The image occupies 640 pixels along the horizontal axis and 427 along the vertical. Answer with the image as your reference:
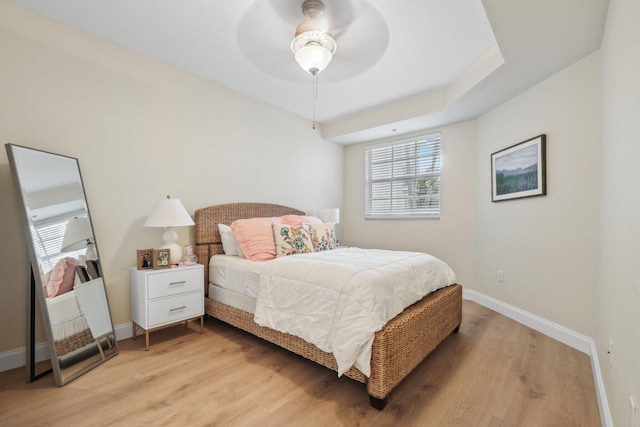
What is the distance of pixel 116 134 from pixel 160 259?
3.80 feet

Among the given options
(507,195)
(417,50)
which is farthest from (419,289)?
(417,50)

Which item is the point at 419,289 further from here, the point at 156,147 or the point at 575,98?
the point at 156,147

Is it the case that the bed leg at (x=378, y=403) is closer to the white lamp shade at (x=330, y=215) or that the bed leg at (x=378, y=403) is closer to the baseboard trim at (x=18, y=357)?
the baseboard trim at (x=18, y=357)

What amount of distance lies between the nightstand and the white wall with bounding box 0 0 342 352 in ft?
0.86

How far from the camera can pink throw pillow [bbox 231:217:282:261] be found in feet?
8.81

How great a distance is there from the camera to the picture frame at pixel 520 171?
2678 mm

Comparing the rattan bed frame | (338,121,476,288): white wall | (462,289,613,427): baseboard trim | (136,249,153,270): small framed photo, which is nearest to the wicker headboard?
the rattan bed frame

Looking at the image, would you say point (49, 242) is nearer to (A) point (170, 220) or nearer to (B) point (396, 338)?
(A) point (170, 220)

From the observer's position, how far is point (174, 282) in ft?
7.97

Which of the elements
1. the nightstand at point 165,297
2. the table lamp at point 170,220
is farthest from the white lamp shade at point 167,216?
the nightstand at point 165,297

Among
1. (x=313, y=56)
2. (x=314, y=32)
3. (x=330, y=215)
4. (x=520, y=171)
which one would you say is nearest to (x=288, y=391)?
(x=313, y=56)

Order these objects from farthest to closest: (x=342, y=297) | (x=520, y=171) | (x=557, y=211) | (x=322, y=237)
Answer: (x=322, y=237), (x=520, y=171), (x=557, y=211), (x=342, y=297)

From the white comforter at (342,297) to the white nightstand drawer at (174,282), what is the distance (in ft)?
2.37

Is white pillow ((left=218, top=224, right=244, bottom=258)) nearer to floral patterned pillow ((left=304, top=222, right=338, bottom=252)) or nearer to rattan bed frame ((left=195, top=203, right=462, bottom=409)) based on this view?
rattan bed frame ((left=195, top=203, right=462, bottom=409))
